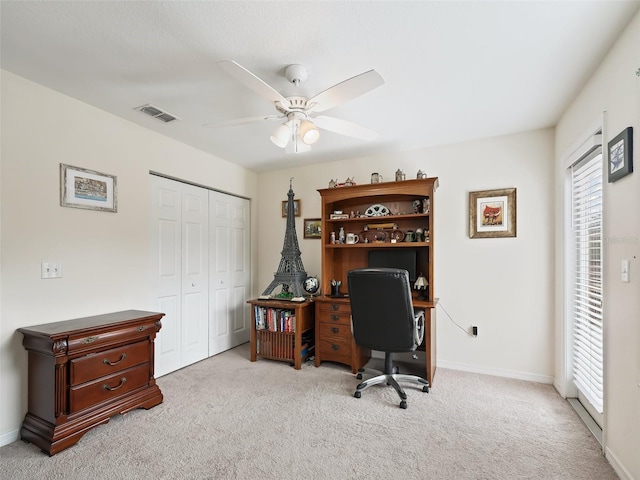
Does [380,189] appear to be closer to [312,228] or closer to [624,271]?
[312,228]

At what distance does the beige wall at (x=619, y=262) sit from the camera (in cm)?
163

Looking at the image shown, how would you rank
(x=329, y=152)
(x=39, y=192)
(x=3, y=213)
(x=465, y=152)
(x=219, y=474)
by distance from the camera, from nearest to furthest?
(x=219, y=474), (x=3, y=213), (x=39, y=192), (x=465, y=152), (x=329, y=152)

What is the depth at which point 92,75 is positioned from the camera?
2209 mm

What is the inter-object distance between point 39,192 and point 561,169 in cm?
420

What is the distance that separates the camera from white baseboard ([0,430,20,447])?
211 cm

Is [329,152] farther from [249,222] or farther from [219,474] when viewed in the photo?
[219,474]

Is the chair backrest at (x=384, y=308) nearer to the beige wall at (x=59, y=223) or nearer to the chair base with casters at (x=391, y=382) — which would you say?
the chair base with casters at (x=391, y=382)

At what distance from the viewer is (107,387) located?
2.34 meters

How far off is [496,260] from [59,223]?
3892 mm

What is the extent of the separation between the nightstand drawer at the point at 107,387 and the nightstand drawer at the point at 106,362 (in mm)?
39

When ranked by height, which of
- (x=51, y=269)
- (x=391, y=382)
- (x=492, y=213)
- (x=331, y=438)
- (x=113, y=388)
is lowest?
(x=331, y=438)

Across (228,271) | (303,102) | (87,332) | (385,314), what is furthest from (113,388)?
(303,102)

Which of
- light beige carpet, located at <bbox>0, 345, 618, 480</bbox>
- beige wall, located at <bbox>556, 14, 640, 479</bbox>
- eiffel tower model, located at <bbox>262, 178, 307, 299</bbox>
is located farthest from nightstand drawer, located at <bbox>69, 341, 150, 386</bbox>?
beige wall, located at <bbox>556, 14, 640, 479</bbox>

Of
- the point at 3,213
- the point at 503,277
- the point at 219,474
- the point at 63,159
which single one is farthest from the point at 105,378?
the point at 503,277
